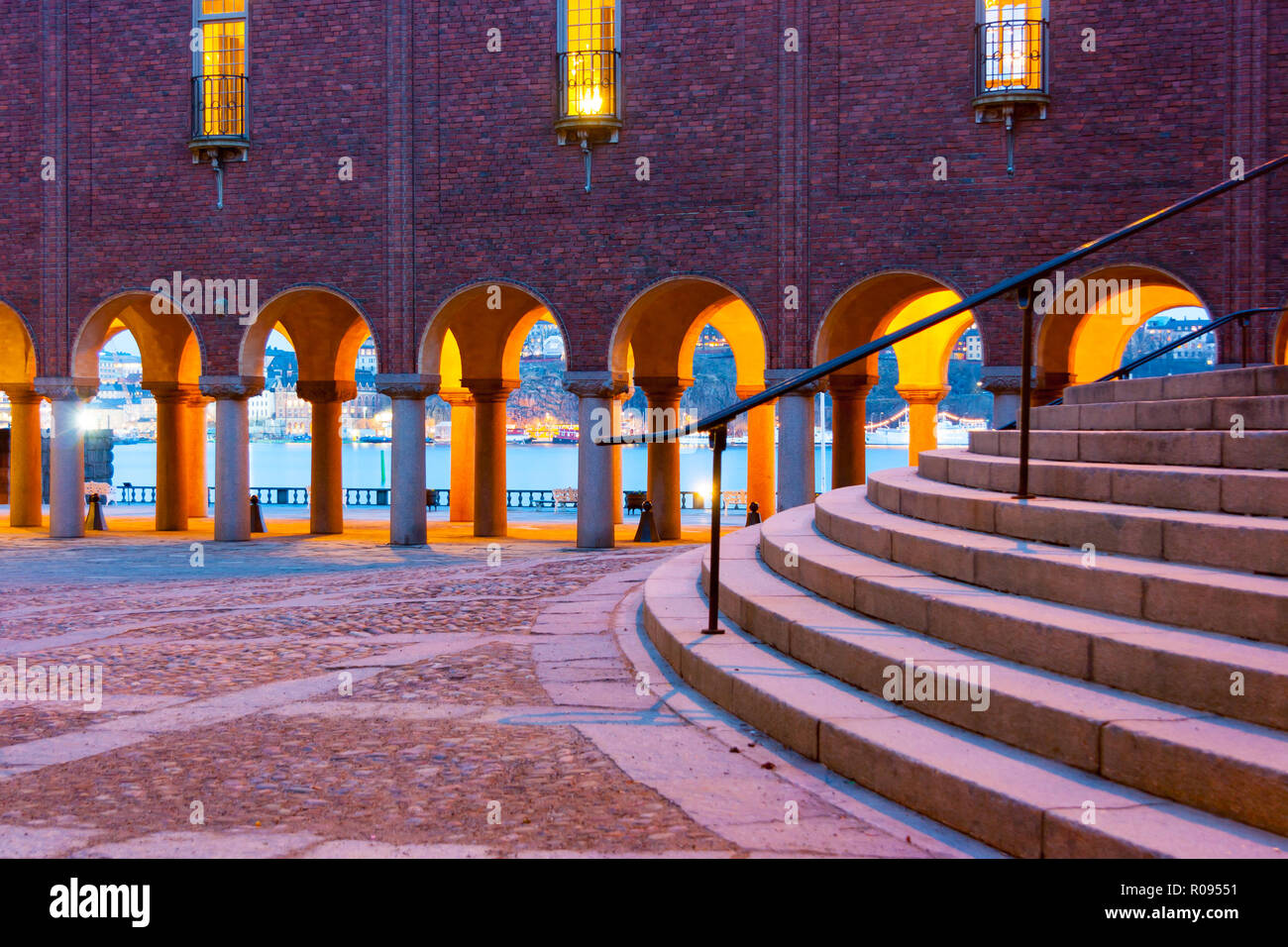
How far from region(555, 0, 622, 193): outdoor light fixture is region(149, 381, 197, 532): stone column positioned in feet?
35.0

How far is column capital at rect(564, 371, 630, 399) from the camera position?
19.0m

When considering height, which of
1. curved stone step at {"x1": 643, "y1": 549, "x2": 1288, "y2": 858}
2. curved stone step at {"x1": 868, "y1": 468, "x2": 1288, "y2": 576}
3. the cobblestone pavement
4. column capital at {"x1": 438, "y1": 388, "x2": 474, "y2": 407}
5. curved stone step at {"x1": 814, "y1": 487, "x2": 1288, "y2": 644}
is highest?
column capital at {"x1": 438, "y1": 388, "x2": 474, "y2": 407}

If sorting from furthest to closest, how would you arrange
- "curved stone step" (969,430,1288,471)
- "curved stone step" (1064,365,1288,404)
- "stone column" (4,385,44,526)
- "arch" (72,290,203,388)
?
"arch" (72,290,203,388)
"stone column" (4,385,44,526)
"curved stone step" (1064,365,1288,404)
"curved stone step" (969,430,1288,471)

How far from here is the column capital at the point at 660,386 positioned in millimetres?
22484

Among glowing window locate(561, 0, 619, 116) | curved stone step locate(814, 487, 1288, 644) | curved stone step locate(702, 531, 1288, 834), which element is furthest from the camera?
glowing window locate(561, 0, 619, 116)

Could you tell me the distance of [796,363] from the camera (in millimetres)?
18156

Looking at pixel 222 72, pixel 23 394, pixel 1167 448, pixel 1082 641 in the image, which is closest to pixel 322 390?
pixel 23 394

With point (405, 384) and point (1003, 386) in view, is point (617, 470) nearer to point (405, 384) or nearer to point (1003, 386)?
point (405, 384)

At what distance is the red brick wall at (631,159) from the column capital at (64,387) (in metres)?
0.22

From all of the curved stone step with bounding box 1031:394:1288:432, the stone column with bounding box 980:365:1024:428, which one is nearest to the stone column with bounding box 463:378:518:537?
the stone column with bounding box 980:365:1024:428

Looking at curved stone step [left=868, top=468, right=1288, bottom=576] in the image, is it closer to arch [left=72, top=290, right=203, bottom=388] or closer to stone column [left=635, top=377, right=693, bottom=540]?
stone column [left=635, top=377, right=693, bottom=540]

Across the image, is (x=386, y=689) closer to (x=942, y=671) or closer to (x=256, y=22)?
(x=942, y=671)
